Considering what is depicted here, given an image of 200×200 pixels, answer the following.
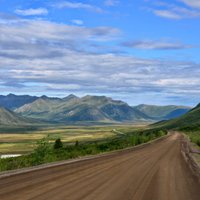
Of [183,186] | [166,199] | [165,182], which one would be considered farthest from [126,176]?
[166,199]

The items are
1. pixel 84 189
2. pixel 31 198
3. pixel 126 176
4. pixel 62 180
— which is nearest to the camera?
pixel 31 198

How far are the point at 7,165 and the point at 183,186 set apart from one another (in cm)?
1386

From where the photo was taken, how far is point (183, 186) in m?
20.5

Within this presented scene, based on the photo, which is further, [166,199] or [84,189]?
[84,189]

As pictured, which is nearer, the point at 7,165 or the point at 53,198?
the point at 53,198

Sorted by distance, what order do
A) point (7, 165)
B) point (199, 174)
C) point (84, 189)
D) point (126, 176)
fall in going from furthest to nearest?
1. point (7, 165)
2. point (199, 174)
3. point (126, 176)
4. point (84, 189)

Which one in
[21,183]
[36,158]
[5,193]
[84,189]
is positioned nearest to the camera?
[5,193]

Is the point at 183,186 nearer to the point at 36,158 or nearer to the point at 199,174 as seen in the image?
the point at 199,174

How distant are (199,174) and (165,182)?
553 cm

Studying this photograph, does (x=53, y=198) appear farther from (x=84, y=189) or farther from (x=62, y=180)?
(x=62, y=180)

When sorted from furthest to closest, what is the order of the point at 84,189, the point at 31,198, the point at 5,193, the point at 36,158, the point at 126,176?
the point at 36,158
the point at 126,176
the point at 84,189
the point at 5,193
the point at 31,198

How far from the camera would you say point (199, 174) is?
87.7ft

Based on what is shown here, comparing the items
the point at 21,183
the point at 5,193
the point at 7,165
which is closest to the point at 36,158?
the point at 7,165

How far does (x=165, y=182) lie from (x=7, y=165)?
40.7 ft
